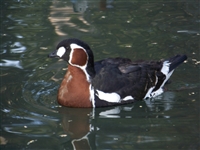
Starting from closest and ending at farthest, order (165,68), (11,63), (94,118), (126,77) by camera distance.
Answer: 1. (94,118)
2. (126,77)
3. (165,68)
4. (11,63)

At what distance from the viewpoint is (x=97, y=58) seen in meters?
10.5

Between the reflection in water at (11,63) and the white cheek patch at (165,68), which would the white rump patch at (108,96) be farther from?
the reflection in water at (11,63)

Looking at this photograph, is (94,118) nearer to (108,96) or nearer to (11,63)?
(108,96)

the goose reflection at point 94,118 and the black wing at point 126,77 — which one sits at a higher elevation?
the black wing at point 126,77

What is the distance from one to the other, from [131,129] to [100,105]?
A: 90cm

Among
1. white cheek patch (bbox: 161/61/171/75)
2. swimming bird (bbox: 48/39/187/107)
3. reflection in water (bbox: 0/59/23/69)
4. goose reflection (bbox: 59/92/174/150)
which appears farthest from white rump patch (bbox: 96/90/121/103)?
reflection in water (bbox: 0/59/23/69)

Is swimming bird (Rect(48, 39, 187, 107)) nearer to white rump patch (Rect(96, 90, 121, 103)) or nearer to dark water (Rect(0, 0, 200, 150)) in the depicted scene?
white rump patch (Rect(96, 90, 121, 103))

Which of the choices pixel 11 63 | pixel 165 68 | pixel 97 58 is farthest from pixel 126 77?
pixel 11 63

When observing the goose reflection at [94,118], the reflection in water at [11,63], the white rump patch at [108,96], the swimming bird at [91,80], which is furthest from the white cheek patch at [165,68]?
the reflection in water at [11,63]

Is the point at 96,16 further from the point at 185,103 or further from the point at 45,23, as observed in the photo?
the point at 185,103

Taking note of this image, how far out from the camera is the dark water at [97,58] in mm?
7719

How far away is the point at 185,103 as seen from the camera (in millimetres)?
8695

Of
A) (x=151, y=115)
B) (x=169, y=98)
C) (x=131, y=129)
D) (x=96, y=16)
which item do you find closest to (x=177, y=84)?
(x=169, y=98)

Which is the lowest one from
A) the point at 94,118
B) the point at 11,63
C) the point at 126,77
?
the point at 94,118
